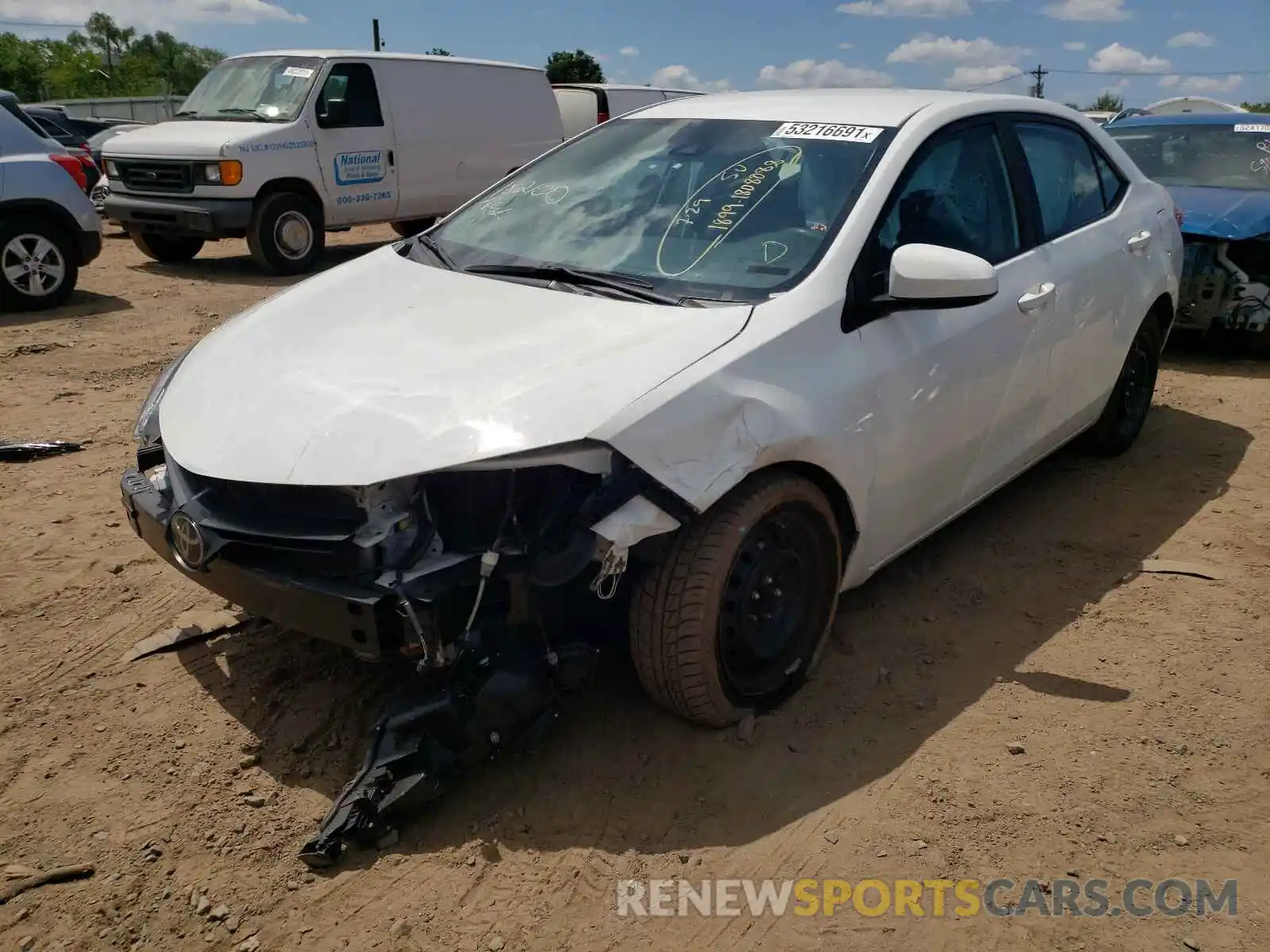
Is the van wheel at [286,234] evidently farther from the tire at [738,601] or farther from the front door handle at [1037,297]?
the tire at [738,601]

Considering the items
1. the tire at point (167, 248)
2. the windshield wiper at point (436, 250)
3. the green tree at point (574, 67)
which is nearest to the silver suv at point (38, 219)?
the tire at point (167, 248)

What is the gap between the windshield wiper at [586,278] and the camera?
3.05 m

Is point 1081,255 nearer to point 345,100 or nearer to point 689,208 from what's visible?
point 689,208

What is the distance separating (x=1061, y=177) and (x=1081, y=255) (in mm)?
364

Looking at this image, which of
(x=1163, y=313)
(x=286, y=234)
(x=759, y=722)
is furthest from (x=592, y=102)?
(x=759, y=722)

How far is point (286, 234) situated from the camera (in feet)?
34.8

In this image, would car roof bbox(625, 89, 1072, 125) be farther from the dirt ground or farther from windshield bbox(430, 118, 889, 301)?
the dirt ground

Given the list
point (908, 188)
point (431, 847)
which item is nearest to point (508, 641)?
point (431, 847)

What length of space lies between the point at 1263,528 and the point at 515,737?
11.5 ft

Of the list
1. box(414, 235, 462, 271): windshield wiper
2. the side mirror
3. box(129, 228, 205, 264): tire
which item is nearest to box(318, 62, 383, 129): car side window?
box(129, 228, 205, 264): tire

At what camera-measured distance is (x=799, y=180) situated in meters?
3.35

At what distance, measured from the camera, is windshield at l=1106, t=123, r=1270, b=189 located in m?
7.59

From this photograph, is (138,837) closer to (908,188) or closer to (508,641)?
(508,641)

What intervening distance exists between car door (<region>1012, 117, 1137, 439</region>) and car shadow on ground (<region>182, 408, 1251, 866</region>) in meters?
0.61
